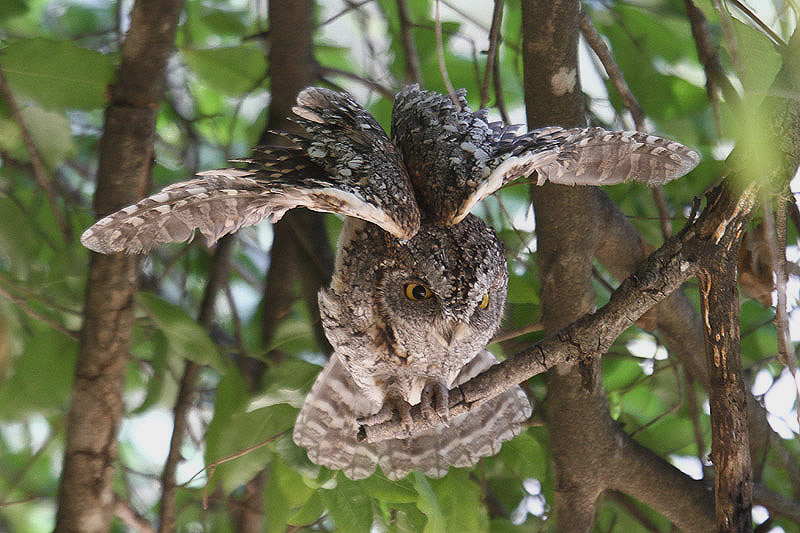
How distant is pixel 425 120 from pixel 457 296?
0.27 m

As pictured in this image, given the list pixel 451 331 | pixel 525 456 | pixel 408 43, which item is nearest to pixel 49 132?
pixel 408 43

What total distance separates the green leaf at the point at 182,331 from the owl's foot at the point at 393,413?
0.32m

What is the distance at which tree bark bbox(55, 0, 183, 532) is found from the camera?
1.23 metres

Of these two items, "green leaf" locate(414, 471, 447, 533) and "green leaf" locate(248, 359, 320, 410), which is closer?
"green leaf" locate(414, 471, 447, 533)

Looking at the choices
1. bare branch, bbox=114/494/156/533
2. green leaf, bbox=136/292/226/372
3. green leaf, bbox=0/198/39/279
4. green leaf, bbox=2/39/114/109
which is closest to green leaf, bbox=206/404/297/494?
green leaf, bbox=136/292/226/372

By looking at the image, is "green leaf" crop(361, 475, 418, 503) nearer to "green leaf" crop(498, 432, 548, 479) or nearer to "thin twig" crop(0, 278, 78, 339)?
"green leaf" crop(498, 432, 548, 479)

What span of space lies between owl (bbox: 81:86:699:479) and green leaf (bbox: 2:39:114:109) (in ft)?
1.36

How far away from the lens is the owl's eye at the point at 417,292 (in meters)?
0.95

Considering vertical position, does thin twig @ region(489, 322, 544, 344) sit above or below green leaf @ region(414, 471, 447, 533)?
above

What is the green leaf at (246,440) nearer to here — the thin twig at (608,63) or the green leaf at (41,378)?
the green leaf at (41,378)

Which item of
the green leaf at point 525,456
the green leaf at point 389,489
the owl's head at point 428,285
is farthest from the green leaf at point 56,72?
the green leaf at point 525,456

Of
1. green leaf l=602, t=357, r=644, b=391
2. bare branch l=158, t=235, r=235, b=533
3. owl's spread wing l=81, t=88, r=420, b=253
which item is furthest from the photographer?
green leaf l=602, t=357, r=644, b=391

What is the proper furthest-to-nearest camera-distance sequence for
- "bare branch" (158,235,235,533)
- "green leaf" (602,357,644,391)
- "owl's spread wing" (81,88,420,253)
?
"green leaf" (602,357,644,391) < "bare branch" (158,235,235,533) < "owl's spread wing" (81,88,420,253)

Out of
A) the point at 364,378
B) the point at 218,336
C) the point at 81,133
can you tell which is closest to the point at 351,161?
the point at 364,378
